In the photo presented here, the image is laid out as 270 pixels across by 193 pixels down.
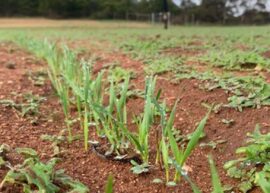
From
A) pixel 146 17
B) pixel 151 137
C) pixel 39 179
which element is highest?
pixel 39 179

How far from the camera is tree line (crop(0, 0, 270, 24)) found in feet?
81.0

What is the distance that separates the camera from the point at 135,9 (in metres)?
29.7

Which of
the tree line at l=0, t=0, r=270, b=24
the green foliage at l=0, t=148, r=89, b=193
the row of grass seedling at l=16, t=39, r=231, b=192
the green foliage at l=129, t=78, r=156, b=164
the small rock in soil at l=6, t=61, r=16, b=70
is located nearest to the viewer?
the green foliage at l=0, t=148, r=89, b=193

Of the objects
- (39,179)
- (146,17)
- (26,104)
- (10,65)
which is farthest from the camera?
(146,17)

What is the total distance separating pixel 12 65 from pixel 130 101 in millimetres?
2001

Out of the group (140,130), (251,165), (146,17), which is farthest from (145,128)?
(146,17)

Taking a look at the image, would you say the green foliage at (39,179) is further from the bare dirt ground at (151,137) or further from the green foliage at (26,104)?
the green foliage at (26,104)

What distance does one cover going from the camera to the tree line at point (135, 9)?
2469 cm

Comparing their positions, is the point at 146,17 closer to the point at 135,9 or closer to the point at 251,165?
the point at 135,9

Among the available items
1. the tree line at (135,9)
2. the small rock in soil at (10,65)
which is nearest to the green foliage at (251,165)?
the small rock in soil at (10,65)

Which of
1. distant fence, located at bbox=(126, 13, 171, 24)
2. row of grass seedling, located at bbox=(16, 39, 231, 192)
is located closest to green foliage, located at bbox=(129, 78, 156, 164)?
row of grass seedling, located at bbox=(16, 39, 231, 192)

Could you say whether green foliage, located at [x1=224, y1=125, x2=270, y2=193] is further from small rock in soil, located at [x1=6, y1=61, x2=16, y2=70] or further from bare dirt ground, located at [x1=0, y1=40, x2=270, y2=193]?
small rock in soil, located at [x1=6, y1=61, x2=16, y2=70]

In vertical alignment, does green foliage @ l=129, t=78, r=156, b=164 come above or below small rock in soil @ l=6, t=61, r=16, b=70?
above

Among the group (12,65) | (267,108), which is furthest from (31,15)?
(267,108)
